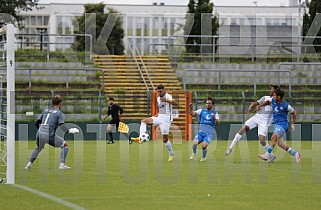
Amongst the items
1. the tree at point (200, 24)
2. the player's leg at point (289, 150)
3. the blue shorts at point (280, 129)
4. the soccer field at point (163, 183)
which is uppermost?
the tree at point (200, 24)

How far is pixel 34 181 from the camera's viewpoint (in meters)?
16.9

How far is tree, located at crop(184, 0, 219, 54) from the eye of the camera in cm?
4938

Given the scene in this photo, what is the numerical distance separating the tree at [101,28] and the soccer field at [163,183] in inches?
1344

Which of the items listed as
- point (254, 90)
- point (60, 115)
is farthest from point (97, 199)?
point (254, 90)

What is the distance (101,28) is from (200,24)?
63.3 feet

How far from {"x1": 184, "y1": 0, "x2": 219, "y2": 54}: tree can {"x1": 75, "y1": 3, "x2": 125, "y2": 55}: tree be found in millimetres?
6190

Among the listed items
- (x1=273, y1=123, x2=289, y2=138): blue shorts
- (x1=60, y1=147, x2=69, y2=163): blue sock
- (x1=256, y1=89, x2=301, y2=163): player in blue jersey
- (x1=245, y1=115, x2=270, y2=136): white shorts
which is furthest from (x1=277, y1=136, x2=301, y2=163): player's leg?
(x1=60, y1=147, x2=69, y2=163): blue sock

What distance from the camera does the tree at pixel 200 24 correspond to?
49.4 metres

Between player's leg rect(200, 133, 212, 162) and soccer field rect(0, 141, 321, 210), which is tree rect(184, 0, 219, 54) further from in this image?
player's leg rect(200, 133, 212, 162)

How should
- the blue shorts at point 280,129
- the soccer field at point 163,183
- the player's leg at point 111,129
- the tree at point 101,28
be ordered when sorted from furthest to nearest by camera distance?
the tree at point 101,28
the player's leg at point 111,129
the blue shorts at point 280,129
the soccer field at point 163,183

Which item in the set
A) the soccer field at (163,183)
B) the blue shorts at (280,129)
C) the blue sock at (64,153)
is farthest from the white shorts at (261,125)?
the blue sock at (64,153)

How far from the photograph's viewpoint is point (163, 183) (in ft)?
54.3

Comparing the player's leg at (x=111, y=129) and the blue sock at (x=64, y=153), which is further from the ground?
the blue sock at (x=64, y=153)

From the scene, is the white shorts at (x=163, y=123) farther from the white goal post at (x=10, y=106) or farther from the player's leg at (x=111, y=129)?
the player's leg at (x=111, y=129)
